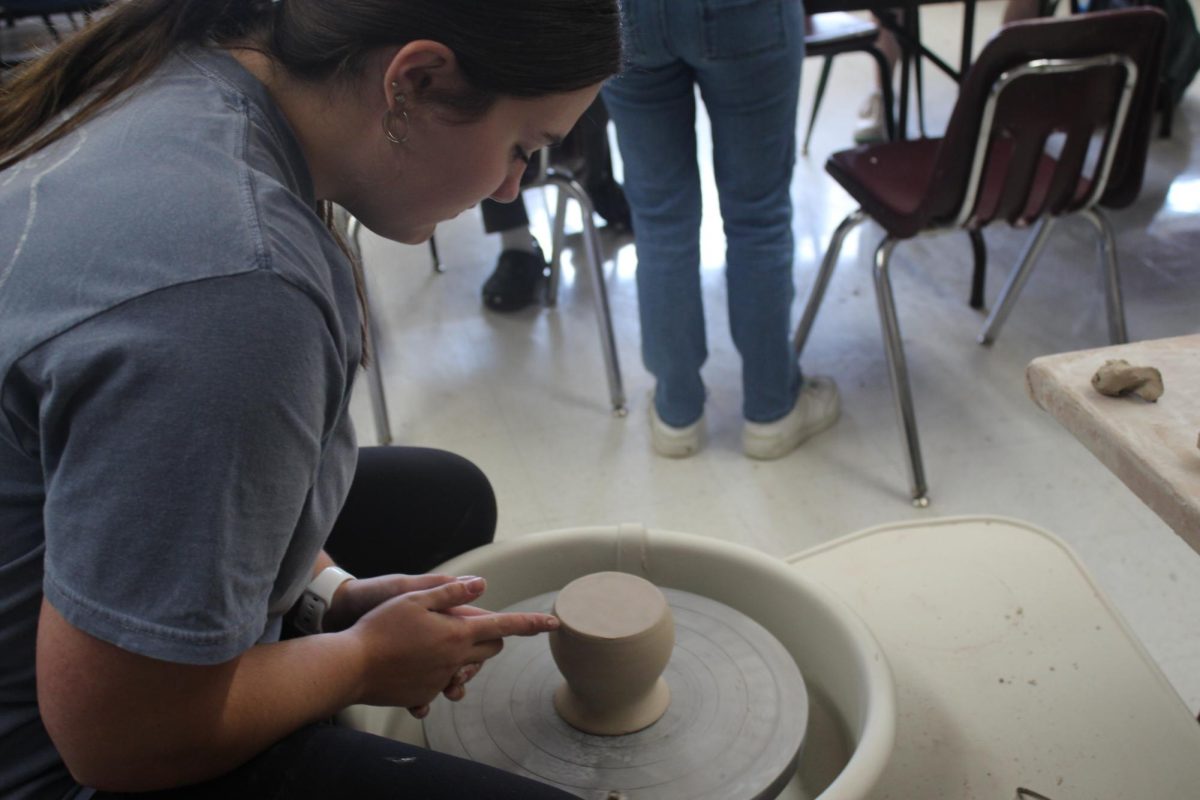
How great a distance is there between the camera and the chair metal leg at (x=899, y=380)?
1.78 meters

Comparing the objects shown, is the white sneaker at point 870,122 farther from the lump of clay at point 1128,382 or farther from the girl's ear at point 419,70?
the girl's ear at point 419,70

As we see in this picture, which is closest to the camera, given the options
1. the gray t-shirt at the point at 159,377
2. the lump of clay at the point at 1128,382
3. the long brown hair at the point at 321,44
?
the gray t-shirt at the point at 159,377

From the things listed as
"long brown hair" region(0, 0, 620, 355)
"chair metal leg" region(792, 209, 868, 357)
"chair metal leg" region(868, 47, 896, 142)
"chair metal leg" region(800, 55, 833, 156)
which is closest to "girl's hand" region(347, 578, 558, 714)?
"long brown hair" region(0, 0, 620, 355)

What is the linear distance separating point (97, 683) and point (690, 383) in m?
1.37

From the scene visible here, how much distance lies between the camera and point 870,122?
336 cm

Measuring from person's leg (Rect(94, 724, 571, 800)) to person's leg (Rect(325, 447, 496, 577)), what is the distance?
363 mm

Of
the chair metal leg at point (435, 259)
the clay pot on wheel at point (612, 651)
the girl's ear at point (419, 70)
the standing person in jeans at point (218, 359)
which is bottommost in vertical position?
the chair metal leg at point (435, 259)

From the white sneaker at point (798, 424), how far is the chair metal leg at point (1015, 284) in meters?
0.40

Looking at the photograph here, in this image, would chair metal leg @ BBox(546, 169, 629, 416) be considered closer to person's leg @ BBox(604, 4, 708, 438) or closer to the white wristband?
person's leg @ BBox(604, 4, 708, 438)

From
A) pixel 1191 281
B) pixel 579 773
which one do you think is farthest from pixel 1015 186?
pixel 579 773

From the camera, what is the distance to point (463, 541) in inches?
46.0

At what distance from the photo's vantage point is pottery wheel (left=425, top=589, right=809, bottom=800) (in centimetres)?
94

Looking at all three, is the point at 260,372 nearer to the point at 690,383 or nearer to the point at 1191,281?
the point at 690,383

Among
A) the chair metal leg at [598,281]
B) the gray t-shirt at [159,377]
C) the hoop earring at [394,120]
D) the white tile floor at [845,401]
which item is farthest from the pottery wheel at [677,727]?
the chair metal leg at [598,281]
